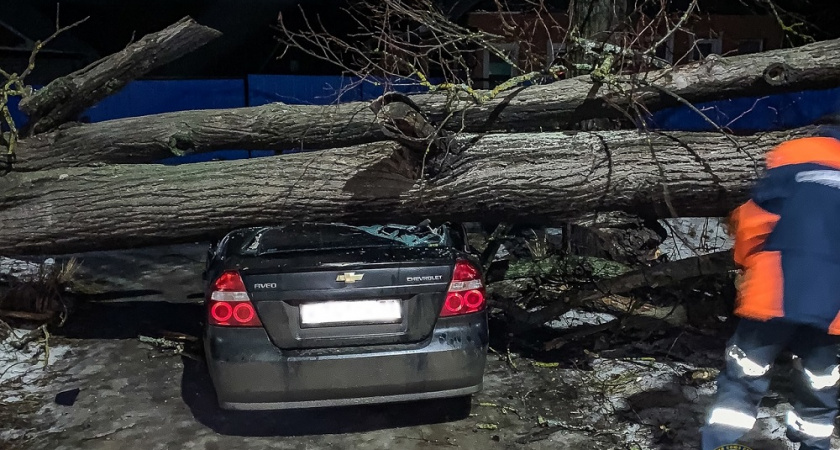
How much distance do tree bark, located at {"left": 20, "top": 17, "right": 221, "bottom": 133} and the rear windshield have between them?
1711 mm

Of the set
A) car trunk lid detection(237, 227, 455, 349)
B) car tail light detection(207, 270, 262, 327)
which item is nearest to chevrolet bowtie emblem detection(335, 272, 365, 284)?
car trunk lid detection(237, 227, 455, 349)

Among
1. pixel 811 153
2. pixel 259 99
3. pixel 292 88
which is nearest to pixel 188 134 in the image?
pixel 811 153

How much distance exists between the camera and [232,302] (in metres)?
3.44

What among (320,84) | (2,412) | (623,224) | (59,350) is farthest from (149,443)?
(320,84)

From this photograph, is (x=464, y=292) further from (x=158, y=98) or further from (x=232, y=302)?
(x=158, y=98)

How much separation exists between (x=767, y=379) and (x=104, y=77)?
449 cm

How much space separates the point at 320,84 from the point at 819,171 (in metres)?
10.2

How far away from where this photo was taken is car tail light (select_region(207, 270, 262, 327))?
3.42 meters

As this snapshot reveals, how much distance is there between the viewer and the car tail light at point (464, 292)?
3553 mm

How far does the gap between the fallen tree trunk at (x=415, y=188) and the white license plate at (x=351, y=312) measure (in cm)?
91

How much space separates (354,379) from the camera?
342 centimetres

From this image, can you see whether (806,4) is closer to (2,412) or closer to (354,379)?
(354,379)

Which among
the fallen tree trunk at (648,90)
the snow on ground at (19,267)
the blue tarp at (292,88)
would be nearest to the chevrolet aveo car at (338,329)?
the fallen tree trunk at (648,90)

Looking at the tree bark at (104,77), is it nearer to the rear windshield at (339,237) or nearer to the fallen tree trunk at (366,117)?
the fallen tree trunk at (366,117)
